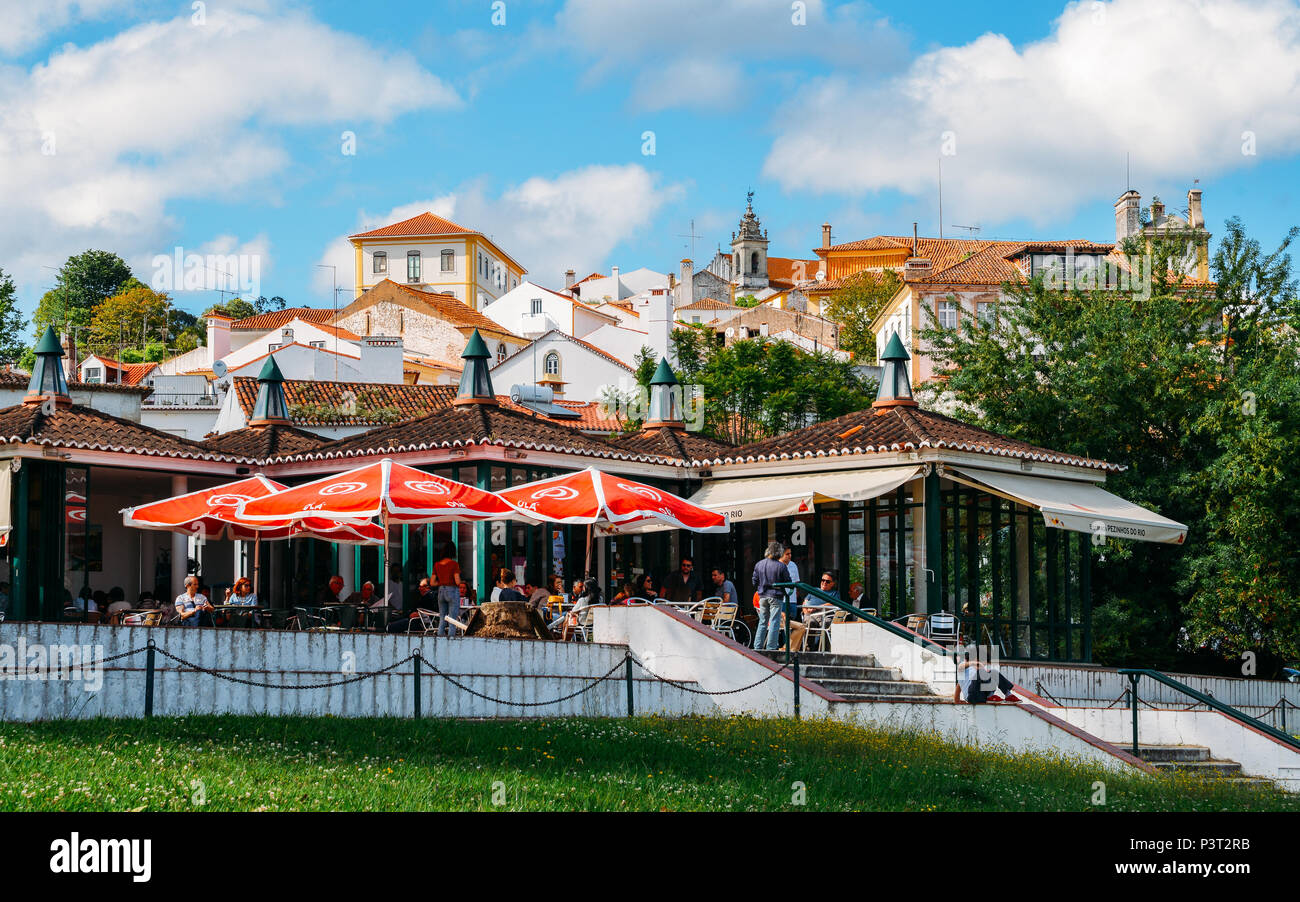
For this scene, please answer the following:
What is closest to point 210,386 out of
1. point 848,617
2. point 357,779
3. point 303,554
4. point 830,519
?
point 303,554

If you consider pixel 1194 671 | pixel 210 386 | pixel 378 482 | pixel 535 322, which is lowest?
pixel 1194 671

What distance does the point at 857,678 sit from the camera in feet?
63.1

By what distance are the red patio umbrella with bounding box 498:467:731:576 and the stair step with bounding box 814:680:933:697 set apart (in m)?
2.88

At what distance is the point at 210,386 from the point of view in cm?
5666

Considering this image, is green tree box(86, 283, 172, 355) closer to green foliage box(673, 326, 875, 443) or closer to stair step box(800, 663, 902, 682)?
green foliage box(673, 326, 875, 443)

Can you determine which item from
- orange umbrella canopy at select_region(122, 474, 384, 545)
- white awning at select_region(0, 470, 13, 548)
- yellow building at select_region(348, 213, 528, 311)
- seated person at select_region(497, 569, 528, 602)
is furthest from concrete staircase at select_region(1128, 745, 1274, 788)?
yellow building at select_region(348, 213, 528, 311)

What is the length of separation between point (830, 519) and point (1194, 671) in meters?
9.38

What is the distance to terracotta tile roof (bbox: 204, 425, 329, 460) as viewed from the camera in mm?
25141

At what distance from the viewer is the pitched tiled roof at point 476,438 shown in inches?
897

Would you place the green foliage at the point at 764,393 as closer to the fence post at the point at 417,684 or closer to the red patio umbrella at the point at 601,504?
the red patio umbrella at the point at 601,504

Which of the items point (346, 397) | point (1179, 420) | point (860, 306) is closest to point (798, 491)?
point (1179, 420)

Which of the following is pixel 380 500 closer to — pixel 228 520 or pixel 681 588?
pixel 228 520

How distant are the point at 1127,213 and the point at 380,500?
71.0m
